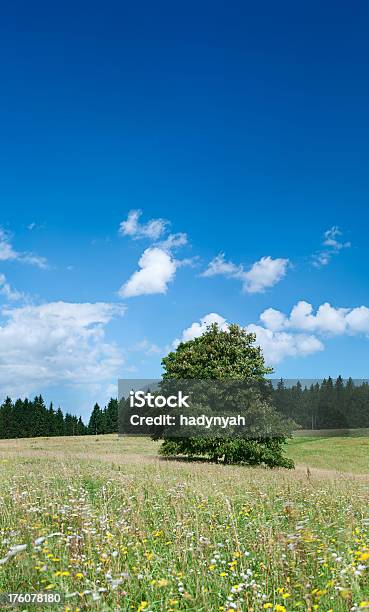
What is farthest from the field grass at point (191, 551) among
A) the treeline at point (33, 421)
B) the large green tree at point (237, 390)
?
the treeline at point (33, 421)

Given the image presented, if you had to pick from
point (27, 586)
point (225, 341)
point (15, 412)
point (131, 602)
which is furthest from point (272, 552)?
point (15, 412)

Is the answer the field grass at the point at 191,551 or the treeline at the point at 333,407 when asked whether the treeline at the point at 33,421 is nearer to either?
the treeline at the point at 333,407

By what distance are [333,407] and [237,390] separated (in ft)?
300

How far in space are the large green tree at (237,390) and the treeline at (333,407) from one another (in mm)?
75093

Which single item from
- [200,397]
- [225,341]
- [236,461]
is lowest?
[236,461]

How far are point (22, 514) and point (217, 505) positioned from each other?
3.50 metres

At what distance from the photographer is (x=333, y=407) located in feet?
385

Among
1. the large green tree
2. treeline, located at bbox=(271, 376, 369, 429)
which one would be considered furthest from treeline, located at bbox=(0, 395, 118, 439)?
the large green tree

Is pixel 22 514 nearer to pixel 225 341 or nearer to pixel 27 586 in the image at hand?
pixel 27 586

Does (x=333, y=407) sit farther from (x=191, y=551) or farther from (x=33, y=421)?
(x=191, y=551)

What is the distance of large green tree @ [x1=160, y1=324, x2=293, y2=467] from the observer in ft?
105

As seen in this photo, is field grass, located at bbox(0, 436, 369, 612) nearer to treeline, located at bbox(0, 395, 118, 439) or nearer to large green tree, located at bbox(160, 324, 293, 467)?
large green tree, located at bbox(160, 324, 293, 467)

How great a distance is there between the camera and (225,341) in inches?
1436

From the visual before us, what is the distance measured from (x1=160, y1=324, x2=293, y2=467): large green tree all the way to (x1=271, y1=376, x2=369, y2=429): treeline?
75.1 metres
